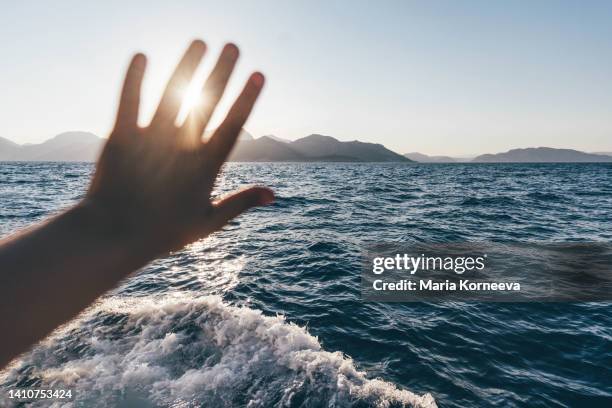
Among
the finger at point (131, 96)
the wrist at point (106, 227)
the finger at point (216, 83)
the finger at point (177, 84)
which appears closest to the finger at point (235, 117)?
the finger at point (216, 83)

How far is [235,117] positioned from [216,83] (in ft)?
0.67

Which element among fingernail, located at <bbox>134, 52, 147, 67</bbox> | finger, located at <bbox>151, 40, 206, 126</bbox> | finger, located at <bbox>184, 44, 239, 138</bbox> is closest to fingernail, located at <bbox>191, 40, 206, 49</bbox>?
finger, located at <bbox>151, 40, 206, 126</bbox>

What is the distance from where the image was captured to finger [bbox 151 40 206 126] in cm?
168

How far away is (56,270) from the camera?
56.4 inches

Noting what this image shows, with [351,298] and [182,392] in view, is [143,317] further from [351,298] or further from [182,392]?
[351,298]

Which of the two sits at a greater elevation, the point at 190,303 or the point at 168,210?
the point at 168,210

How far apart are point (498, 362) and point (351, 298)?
4.45 m

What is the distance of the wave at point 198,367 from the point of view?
20.1 feet

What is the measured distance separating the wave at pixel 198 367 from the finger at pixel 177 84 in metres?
5.87

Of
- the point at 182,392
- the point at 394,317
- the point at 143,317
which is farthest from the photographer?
the point at 394,317

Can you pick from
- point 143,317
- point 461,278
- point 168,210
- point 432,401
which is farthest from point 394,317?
point 168,210

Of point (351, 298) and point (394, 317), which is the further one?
point (351, 298)

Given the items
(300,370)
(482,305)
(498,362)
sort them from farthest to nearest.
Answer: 1. (482,305)
2. (498,362)
3. (300,370)

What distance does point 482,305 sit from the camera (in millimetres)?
10469
